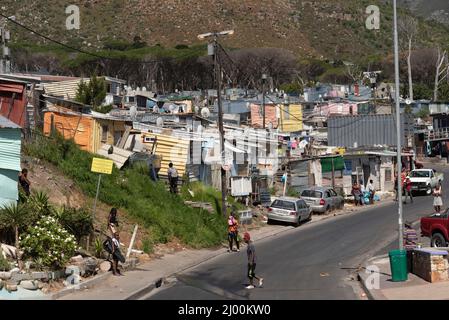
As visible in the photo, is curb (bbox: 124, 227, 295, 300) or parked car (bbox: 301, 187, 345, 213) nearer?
curb (bbox: 124, 227, 295, 300)

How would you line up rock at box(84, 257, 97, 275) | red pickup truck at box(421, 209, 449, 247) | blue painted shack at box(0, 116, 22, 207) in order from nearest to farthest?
rock at box(84, 257, 97, 275), blue painted shack at box(0, 116, 22, 207), red pickup truck at box(421, 209, 449, 247)

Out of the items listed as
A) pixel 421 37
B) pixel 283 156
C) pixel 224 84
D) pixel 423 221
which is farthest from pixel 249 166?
pixel 421 37

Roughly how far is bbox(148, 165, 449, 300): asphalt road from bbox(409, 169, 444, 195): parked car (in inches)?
402

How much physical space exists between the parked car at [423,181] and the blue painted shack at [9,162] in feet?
108

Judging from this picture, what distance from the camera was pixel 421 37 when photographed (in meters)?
148

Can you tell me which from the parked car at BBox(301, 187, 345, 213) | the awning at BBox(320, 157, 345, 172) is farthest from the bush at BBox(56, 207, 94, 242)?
the awning at BBox(320, 157, 345, 172)

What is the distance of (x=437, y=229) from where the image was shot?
2480cm

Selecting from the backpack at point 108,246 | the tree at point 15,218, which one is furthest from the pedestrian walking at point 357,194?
the tree at point 15,218

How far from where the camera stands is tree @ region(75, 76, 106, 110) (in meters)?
50.7

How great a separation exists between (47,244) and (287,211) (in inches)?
729

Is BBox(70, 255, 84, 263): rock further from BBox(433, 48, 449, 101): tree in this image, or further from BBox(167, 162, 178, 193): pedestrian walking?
BBox(433, 48, 449, 101): tree

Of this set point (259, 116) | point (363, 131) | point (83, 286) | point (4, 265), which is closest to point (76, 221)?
point (83, 286)

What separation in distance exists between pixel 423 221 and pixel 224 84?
7750cm

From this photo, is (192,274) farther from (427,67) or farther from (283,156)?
(427,67)
